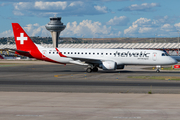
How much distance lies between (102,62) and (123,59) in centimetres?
334

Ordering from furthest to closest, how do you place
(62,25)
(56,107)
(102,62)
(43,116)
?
1. (62,25)
2. (102,62)
3. (56,107)
4. (43,116)

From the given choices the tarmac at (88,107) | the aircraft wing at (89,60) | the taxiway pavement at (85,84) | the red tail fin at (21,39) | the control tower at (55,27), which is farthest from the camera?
the control tower at (55,27)

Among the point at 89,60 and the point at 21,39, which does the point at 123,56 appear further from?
the point at 21,39

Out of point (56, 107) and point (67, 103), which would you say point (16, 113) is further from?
point (67, 103)

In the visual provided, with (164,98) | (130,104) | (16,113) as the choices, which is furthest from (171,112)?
(16,113)

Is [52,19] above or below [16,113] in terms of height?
above

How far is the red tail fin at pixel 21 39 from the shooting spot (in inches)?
1619

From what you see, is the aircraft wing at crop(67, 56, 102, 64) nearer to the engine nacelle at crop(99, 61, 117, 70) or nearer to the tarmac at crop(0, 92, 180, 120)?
the engine nacelle at crop(99, 61, 117, 70)

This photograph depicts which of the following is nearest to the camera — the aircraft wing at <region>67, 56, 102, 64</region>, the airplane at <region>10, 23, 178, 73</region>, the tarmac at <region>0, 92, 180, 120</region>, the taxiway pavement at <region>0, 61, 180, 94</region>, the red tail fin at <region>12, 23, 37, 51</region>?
the tarmac at <region>0, 92, 180, 120</region>

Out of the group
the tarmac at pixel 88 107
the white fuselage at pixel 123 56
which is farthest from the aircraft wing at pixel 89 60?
Answer: the tarmac at pixel 88 107

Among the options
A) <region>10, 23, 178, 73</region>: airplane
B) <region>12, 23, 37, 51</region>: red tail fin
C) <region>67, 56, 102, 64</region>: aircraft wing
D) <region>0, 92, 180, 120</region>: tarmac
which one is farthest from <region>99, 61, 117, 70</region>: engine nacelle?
<region>0, 92, 180, 120</region>: tarmac

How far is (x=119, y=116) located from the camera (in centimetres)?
1073

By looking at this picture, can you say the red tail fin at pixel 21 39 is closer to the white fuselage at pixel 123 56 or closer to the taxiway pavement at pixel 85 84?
the white fuselage at pixel 123 56

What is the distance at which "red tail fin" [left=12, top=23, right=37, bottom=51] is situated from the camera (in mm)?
41125
